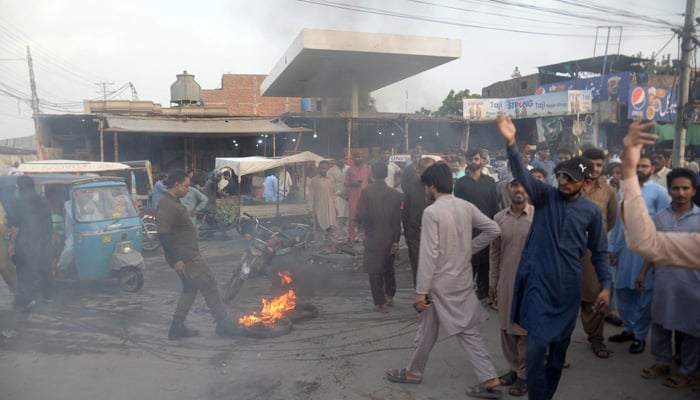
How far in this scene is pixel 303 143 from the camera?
2134 centimetres

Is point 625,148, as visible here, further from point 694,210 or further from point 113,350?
point 113,350

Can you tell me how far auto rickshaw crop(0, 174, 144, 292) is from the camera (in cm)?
716

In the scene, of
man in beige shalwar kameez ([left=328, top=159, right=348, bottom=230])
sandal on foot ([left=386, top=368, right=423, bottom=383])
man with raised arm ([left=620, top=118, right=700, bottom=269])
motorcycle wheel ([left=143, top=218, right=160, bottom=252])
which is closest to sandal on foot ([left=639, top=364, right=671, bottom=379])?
sandal on foot ([left=386, top=368, right=423, bottom=383])

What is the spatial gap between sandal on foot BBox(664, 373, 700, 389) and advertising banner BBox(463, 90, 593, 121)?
17983 mm

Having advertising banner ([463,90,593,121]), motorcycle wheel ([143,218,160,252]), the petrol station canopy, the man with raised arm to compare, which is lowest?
motorcycle wheel ([143,218,160,252])

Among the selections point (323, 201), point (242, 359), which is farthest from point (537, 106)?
point (242, 359)

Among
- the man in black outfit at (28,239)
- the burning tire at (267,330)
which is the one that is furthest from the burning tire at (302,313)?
the man in black outfit at (28,239)

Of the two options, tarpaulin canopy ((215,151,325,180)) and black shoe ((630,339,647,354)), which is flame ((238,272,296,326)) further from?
tarpaulin canopy ((215,151,325,180))

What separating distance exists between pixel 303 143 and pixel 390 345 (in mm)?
16994

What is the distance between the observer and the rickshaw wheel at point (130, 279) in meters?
7.27

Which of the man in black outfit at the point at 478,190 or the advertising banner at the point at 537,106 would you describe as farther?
the advertising banner at the point at 537,106

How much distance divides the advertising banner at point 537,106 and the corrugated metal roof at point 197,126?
7882mm

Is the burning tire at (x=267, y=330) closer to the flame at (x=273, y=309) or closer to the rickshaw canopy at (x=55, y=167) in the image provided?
the flame at (x=273, y=309)

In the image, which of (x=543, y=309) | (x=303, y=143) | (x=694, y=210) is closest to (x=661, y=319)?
(x=694, y=210)
